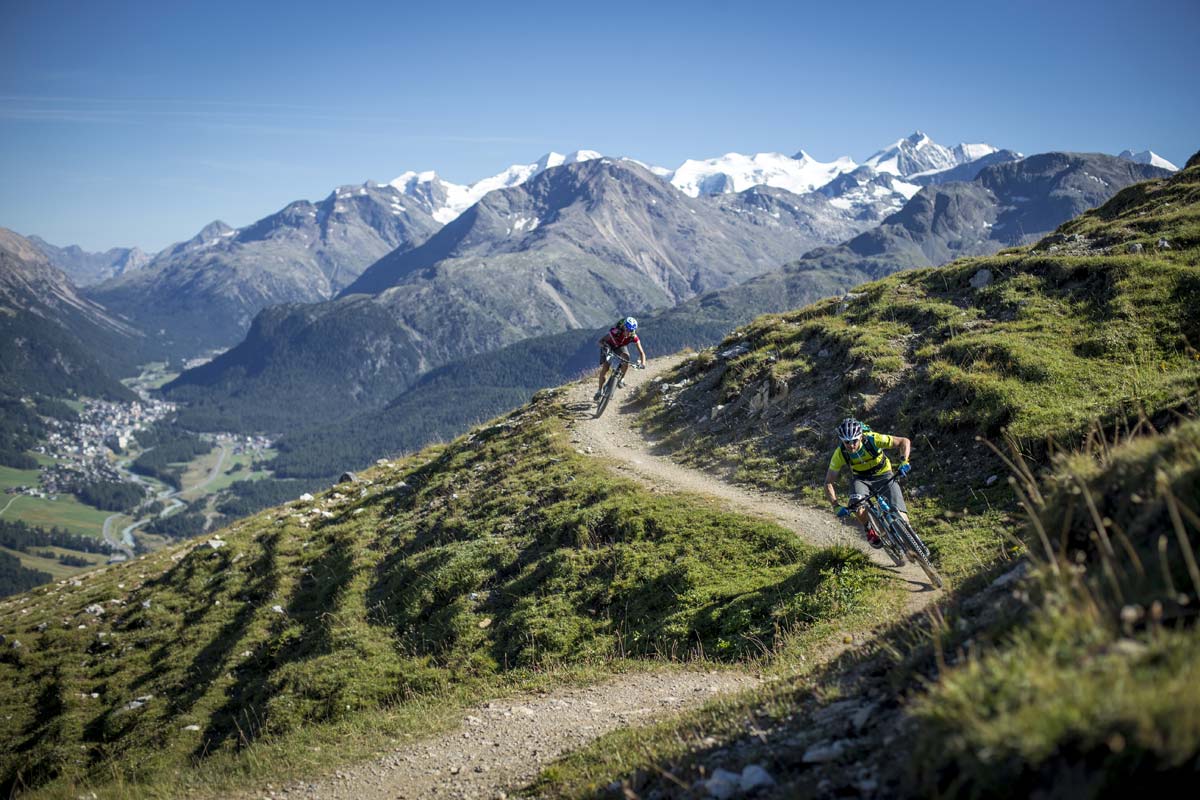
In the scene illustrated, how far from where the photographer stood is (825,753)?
20.2ft

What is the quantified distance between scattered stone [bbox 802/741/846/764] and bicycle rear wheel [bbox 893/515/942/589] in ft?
23.9

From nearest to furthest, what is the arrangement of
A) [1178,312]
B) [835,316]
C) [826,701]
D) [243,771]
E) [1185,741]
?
[1185,741], [826,701], [243,771], [1178,312], [835,316]

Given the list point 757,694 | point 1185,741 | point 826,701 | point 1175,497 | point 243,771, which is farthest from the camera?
point 243,771

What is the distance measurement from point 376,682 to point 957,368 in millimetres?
18592

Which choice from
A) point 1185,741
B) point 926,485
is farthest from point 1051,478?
point 926,485

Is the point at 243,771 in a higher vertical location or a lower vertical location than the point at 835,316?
lower

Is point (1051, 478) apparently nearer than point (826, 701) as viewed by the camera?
Yes

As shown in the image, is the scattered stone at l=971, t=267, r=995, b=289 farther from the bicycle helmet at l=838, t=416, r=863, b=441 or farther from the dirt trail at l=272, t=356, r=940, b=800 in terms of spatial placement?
the dirt trail at l=272, t=356, r=940, b=800

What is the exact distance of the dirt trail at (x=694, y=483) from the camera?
1419 centimetres

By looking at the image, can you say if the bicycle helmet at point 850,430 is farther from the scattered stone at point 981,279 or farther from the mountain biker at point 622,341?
the mountain biker at point 622,341

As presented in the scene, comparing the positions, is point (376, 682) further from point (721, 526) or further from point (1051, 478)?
point (1051, 478)

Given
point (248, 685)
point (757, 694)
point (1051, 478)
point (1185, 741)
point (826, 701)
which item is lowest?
point (248, 685)

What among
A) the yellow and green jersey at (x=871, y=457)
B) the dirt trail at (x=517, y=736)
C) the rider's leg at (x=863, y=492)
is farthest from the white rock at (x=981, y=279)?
the dirt trail at (x=517, y=736)

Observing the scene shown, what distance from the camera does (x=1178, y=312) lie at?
1927 centimetres
